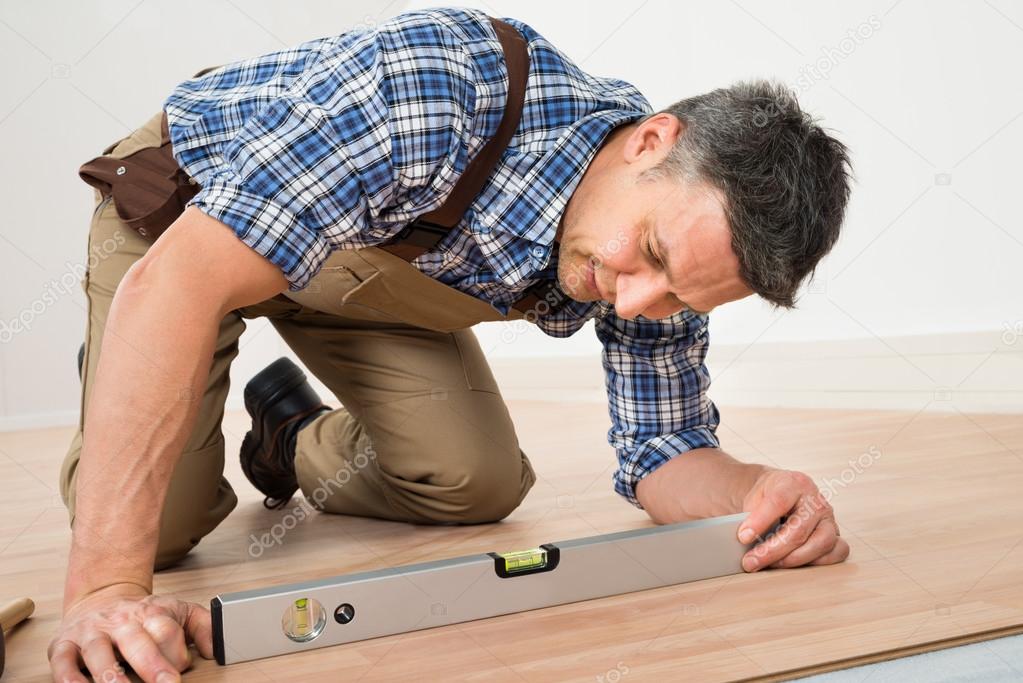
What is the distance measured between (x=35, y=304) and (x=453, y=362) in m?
2.45

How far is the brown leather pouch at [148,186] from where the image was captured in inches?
51.2

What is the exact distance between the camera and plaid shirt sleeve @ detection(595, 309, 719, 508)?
54.4 inches

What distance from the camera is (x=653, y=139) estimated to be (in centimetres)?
111

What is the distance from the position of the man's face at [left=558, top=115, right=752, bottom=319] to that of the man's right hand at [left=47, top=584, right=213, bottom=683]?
555 millimetres

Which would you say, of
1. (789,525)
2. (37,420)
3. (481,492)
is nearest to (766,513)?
(789,525)

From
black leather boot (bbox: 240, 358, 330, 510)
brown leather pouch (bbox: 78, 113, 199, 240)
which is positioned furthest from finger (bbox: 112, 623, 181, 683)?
black leather boot (bbox: 240, 358, 330, 510)

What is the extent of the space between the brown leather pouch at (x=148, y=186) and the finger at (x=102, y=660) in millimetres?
635

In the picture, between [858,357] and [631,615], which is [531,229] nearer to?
[631,615]

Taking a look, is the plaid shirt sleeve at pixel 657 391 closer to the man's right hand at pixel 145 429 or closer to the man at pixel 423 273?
the man at pixel 423 273

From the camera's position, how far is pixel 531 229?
1.15 metres

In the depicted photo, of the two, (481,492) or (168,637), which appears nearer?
(168,637)

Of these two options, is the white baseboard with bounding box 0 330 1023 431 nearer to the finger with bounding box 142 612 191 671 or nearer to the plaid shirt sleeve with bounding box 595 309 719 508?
the plaid shirt sleeve with bounding box 595 309 719 508

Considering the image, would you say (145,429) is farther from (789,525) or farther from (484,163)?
(789,525)

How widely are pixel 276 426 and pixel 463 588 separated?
2.87ft
